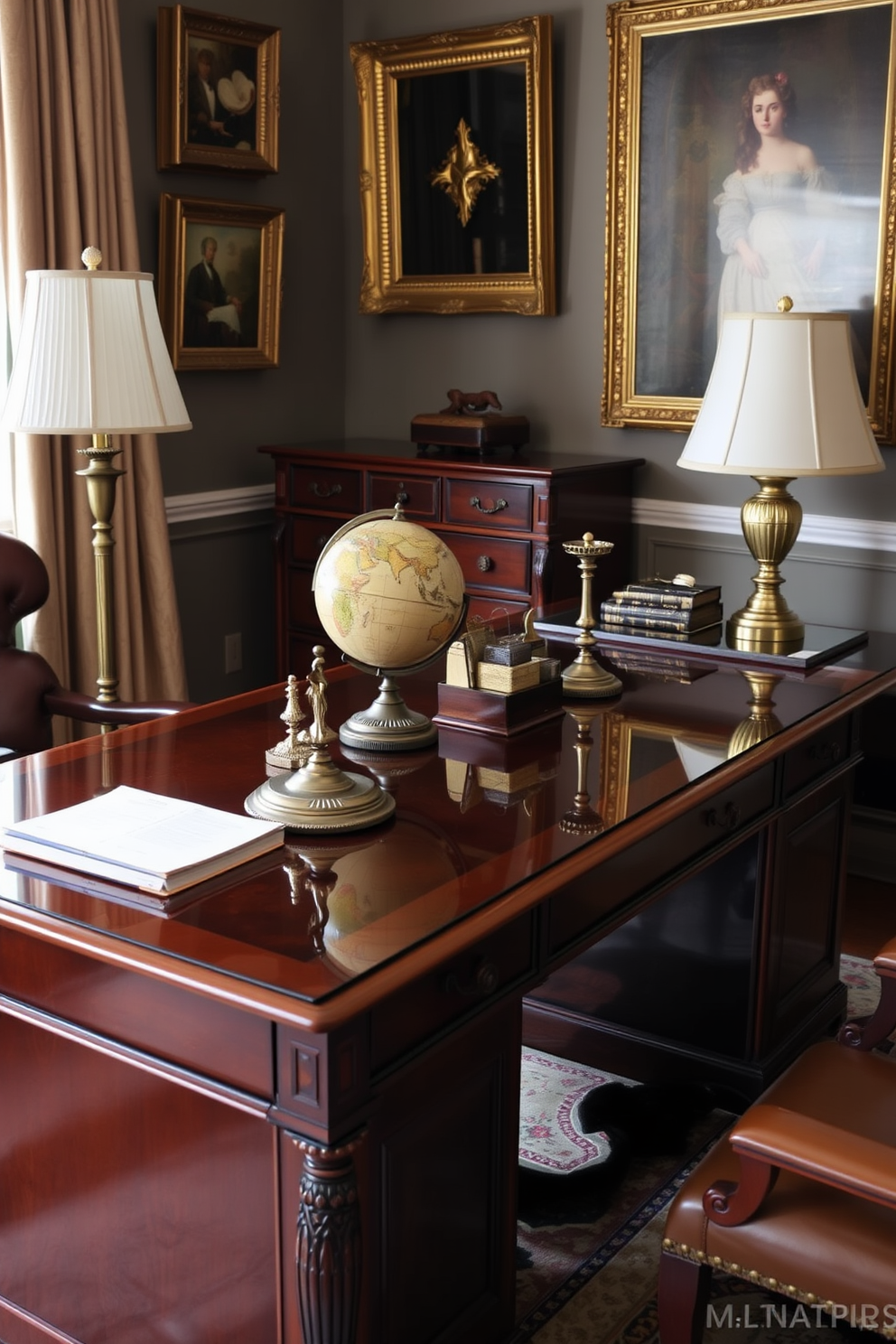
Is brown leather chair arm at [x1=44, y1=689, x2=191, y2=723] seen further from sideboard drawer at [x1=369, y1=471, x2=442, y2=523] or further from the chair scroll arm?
the chair scroll arm

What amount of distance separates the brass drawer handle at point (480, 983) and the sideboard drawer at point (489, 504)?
9.62 ft

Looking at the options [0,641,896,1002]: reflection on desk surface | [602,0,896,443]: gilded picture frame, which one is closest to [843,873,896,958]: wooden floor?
[0,641,896,1002]: reflection on desk surface

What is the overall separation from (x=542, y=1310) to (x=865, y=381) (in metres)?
3.18

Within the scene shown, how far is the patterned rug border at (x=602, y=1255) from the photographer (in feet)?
8.18

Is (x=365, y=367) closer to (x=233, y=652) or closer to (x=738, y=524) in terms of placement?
(x=233, y=652)

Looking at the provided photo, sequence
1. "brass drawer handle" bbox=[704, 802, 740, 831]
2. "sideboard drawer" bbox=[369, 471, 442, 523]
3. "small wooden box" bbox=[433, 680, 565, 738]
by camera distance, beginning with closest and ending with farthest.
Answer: "brass drawer handle" bbox=[704, 802, 740, 831] < "small wooden box" bbox=[433, 680, 565, 738] < "sideboard drawer" bbox=[369, 471, 442, 523]

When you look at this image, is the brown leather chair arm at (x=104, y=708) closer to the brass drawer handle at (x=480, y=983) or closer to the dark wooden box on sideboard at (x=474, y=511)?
the dark wooden box on sideboard at (x=474, y=511)

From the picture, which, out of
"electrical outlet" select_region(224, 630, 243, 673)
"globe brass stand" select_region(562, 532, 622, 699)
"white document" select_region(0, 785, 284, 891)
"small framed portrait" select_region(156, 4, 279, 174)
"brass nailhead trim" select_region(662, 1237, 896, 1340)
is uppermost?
"small framed portrait" select_region(156, 4, 279, 174)

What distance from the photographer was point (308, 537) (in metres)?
5.29

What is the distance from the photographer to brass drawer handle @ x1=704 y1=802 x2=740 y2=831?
2.56 meters

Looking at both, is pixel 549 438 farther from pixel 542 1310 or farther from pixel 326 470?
pixel 542 1310

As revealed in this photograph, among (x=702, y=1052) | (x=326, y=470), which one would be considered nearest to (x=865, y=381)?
(x=326, y=470)

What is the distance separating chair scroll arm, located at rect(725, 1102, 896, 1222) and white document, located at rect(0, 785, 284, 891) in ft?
2.66

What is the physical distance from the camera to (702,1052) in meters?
3.24
